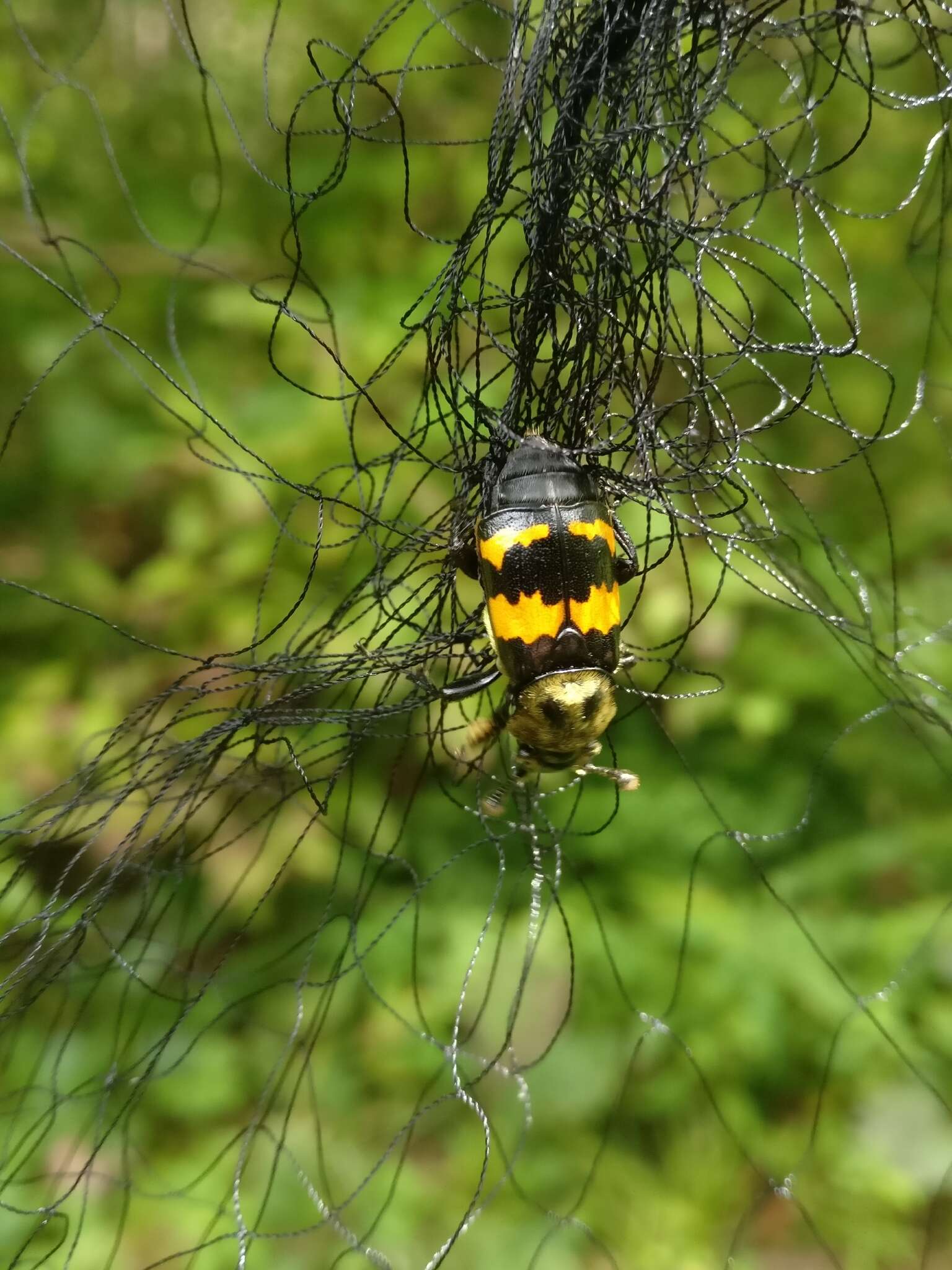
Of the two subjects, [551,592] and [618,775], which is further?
[618,775]

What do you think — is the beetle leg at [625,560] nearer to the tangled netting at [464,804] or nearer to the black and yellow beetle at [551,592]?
the black and yellow beetle at [551,592]

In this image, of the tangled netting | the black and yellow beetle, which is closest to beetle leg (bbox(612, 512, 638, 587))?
the black and yellow beetle

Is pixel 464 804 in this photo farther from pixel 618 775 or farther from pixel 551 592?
pixel 551 592

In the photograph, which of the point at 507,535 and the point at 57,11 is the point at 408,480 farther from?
the point at 57,11

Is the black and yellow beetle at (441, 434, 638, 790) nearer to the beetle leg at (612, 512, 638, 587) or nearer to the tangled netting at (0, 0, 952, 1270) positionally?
the beetle leg at (612, 512, 638, 587)

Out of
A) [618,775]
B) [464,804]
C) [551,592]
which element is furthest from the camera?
[464,804]

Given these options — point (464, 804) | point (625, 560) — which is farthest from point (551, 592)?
point (464, 804)
